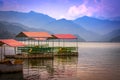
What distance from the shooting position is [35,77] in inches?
1305

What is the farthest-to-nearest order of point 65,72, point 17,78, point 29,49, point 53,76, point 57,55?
point 57,55, point 29,49, point 65,72, point 53,76, point 17,78

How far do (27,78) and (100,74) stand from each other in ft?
27.1

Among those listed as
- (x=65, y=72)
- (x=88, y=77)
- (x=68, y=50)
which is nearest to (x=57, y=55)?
(x=68, y=50)

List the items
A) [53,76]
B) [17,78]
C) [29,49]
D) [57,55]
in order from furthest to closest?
[57,55]
[29,49]
[53,76]
[17,78]

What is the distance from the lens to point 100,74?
119ft

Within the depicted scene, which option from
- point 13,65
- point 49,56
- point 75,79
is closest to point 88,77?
point 75,79

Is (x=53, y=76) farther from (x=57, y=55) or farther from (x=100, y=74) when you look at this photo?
(x=57, y=55)

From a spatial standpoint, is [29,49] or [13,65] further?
[29,49]

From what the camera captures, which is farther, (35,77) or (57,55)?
(57,55)

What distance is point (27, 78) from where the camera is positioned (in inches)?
1273

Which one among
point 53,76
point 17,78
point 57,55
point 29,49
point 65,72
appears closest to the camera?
point 17,78

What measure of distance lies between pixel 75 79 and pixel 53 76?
2800mm

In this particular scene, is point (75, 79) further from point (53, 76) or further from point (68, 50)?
point (68, 50)

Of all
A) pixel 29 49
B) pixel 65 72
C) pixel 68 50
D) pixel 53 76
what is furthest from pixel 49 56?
pixel 53 76
